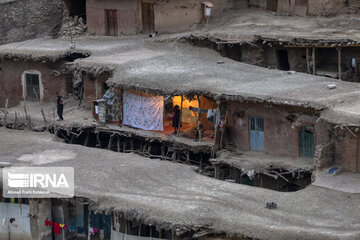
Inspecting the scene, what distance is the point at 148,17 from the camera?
4353cm

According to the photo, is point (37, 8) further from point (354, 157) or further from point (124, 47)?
point (354, 157)

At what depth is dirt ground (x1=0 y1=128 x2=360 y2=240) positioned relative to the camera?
25.0 metres

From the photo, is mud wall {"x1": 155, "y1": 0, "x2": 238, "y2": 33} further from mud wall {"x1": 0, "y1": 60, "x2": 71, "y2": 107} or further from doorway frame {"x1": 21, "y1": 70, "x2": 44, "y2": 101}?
doorway frame {"x1": 21, "y1": 70, "x2": 44, "y2": 101}

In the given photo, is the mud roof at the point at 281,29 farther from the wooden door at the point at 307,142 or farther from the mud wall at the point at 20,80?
the mud wall at the point at 20,80

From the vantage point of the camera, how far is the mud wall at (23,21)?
4634cm

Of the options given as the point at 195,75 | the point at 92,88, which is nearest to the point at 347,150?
the point at 195,75

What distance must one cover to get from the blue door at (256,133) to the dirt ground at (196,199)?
3627 millimetres

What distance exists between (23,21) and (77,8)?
2985 millimetres

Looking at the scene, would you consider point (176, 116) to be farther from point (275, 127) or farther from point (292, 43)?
point (292, 43)

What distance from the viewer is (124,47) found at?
4125 centimetres

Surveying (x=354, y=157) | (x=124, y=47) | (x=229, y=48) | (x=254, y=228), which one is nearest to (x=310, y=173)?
(x=354, y=157)

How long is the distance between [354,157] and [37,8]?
75.8 feet

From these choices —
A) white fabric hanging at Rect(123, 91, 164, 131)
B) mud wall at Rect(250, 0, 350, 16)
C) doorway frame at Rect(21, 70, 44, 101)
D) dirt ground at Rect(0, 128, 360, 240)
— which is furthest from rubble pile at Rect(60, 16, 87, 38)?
dirt ground at Rect(0, 128, 360, 240)

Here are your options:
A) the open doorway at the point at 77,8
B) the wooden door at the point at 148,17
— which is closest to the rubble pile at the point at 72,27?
the open doorway at the point at 77,8
